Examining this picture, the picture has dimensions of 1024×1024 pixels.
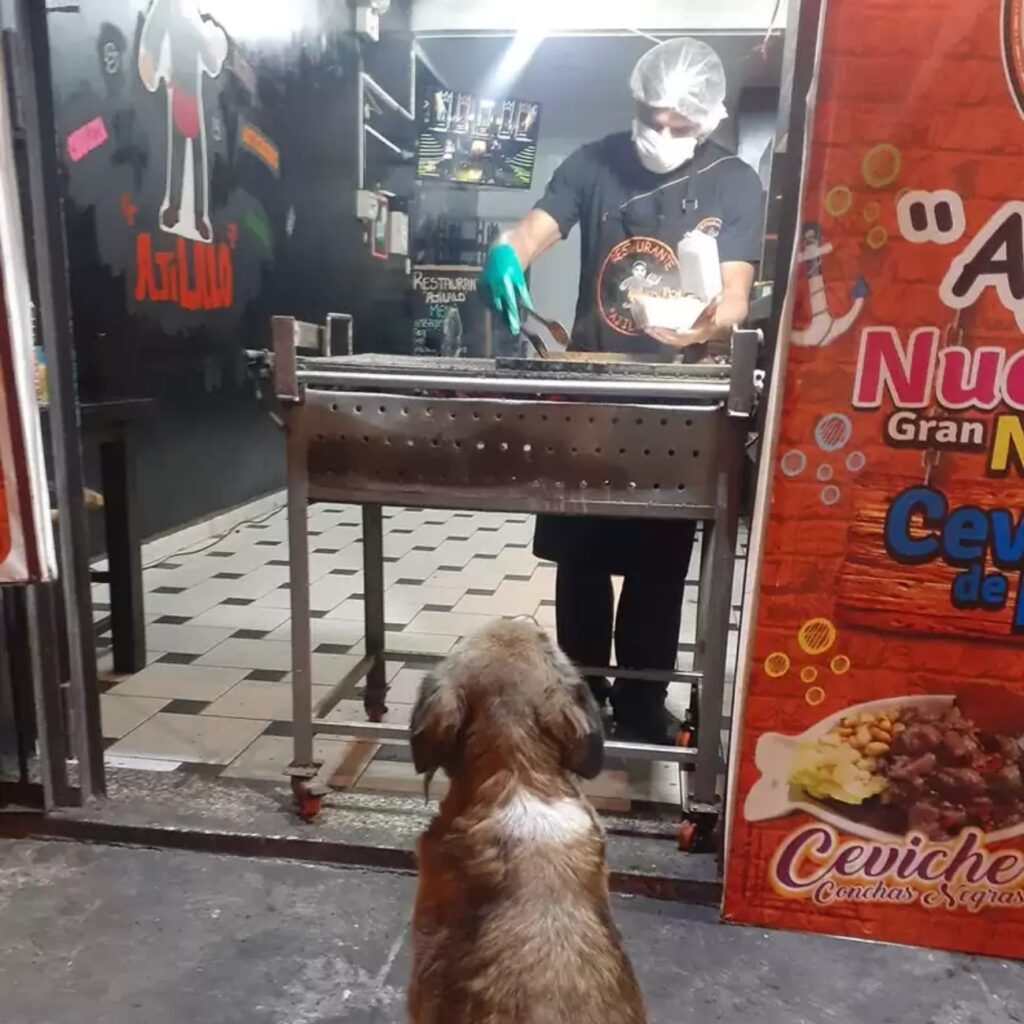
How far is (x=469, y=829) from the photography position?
5.15ft

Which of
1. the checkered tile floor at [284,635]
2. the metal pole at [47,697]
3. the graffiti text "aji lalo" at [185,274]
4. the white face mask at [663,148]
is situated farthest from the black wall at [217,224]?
the metal pole at [47,697]

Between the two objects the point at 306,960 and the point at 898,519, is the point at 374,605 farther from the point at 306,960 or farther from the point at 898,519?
the point at 898,519

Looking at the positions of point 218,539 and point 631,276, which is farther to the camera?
point 218,539

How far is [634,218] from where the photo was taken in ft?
10.7

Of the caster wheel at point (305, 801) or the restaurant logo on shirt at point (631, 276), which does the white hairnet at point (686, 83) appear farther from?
the caster wheel at point (305, 801)

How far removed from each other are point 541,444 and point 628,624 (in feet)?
3.18

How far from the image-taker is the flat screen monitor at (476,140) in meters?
8.96

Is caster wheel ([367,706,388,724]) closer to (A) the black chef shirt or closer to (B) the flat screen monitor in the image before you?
(A) the black chef shirt

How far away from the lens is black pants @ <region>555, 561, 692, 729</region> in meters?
2.91

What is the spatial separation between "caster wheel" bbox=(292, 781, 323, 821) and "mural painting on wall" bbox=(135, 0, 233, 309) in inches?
139

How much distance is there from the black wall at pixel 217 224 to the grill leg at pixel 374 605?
2.33 m

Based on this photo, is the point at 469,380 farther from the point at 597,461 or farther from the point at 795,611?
the point at 795,611

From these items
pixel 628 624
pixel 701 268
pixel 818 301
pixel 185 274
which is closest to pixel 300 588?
pixel 628 624

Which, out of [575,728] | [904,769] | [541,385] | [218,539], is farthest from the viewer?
[218,539]
